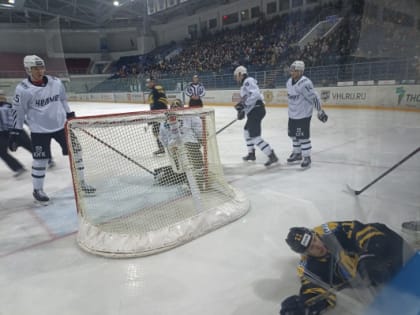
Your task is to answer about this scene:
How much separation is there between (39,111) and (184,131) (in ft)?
3.84

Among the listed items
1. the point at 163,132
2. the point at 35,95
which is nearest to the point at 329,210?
the point at 163,132

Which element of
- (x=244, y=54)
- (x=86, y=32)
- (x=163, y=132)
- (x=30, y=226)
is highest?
(x=86, y=32)

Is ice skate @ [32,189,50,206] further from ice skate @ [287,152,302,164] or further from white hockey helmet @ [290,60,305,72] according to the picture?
white hockey helmet @ [290,60,305,72]

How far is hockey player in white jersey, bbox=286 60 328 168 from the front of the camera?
10.2 ft

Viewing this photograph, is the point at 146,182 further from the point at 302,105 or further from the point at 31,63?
the point at 302,105

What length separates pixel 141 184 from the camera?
266cm

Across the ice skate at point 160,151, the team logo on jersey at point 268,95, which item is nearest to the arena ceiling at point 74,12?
the ice skate at point 160,151

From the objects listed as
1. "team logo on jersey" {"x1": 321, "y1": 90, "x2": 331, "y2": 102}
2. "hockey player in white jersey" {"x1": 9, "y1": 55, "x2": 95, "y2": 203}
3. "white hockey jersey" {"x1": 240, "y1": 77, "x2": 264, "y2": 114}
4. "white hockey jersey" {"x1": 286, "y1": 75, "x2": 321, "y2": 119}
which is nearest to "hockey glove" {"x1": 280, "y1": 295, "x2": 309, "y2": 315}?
"hockey player in white jersey" {"x1": 9, "y1": 55, "x2": 95, "y2": 203}

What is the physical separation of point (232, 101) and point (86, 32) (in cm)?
478

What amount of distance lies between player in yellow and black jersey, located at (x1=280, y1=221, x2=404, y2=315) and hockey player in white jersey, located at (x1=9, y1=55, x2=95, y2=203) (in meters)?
1.72

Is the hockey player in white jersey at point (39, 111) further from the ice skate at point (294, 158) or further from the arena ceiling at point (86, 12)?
the ice skate at point (294, 158)

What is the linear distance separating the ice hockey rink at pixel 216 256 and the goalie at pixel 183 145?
20.8 inches

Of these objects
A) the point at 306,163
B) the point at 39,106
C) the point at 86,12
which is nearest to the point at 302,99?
the point at 306,163

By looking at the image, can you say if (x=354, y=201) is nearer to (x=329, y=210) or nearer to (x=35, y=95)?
(x=329, y=210)
